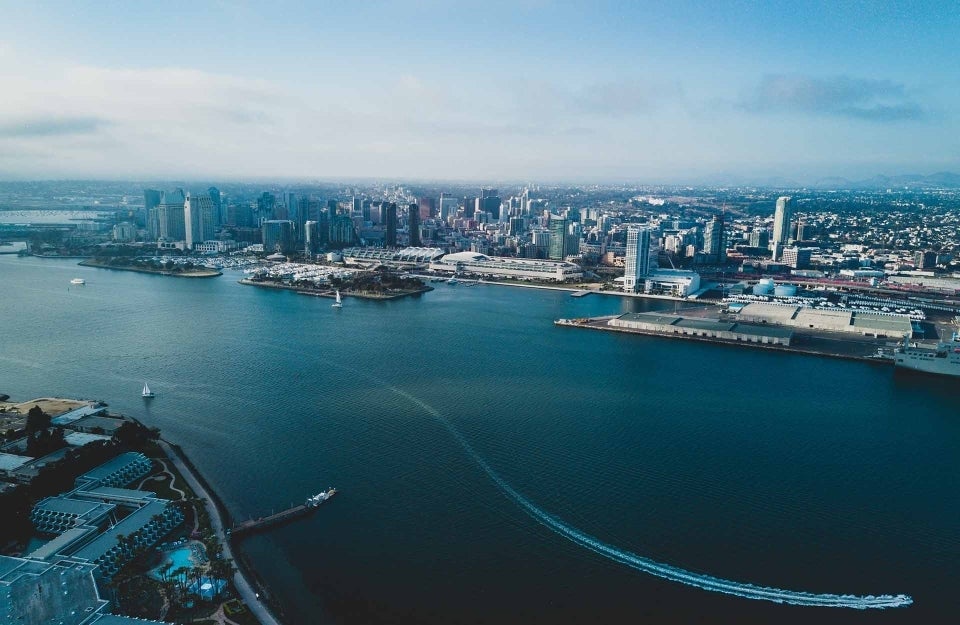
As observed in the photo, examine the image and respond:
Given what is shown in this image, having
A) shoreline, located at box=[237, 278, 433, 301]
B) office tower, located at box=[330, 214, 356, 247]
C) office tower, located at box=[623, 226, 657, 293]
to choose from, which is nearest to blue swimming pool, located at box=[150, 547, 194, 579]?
shoreline, located at box=[237, 278, 433, 301]

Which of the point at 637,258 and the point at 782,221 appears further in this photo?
the point at 782,221

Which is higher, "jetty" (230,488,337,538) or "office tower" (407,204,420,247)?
"office tower" (407,204,420,247)

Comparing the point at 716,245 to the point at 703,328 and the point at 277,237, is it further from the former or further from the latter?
the point at 277,237

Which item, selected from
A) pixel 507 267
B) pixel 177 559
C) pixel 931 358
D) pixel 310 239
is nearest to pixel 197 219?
pixel 310 239

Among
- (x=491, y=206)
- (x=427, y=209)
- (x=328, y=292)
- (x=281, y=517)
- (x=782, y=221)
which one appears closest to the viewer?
(x=281, y=517)

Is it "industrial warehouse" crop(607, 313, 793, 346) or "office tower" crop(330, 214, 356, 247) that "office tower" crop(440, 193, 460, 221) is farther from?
"industrial warehouse" crop(607, 313, 793, 346)

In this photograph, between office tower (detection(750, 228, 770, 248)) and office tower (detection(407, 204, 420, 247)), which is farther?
office tower (detection(407, 204, 420, 247))
